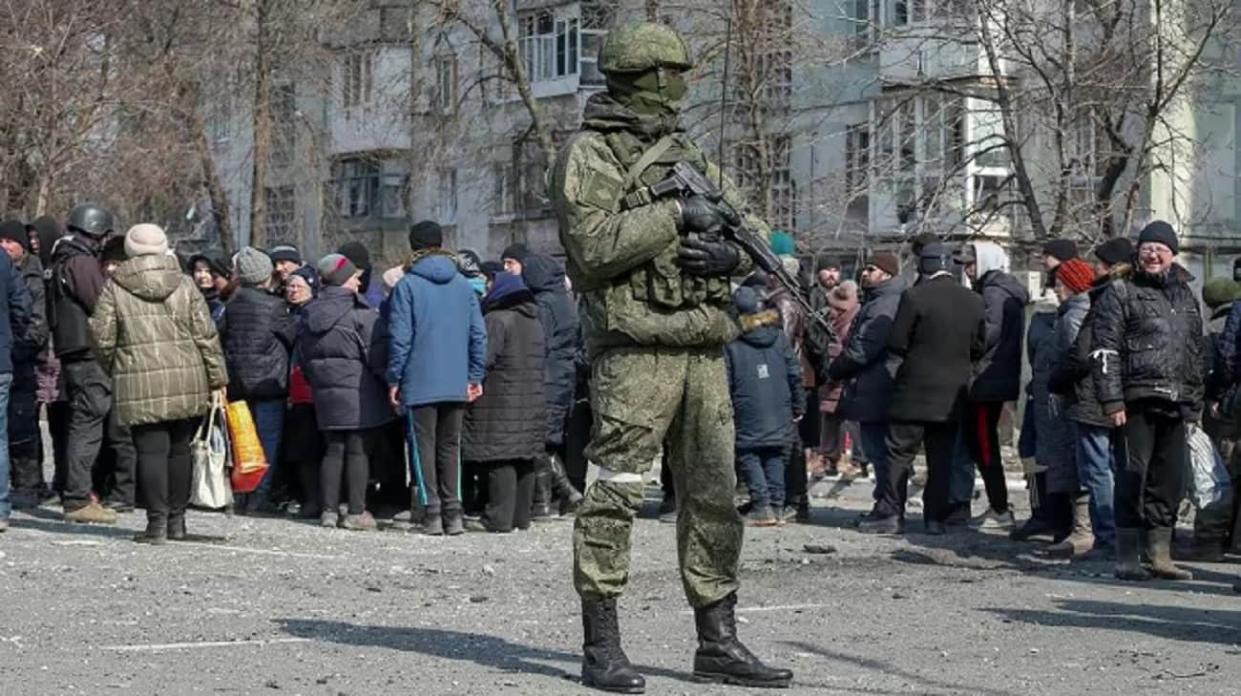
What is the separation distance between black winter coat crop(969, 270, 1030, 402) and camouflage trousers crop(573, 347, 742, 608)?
708 centimetres

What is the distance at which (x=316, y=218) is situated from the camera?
55406mm

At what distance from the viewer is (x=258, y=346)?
16344 millimetres

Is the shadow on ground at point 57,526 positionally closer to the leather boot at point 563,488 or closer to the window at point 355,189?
the leather boot at point 563,488

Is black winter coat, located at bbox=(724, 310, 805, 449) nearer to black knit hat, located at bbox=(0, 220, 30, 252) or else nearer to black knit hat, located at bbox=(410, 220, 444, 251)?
black knit hat, located at bbox=(410, 220, 444, 251)

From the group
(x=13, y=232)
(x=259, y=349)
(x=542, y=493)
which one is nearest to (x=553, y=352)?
(x=542, y=493)

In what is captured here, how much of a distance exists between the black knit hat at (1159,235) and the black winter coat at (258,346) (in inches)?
234

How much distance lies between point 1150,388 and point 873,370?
3481 mm

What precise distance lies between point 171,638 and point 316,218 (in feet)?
151

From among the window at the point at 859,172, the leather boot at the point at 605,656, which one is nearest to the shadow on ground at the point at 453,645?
the leather boot at the point at 605,656

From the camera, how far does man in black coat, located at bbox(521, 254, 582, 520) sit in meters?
16.3

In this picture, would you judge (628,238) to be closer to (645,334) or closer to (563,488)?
(645,334)

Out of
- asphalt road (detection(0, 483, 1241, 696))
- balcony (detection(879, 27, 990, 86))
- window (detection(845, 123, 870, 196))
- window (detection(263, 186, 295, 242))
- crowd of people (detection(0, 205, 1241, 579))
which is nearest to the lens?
asphalt road (detection(0, 483, 1241, 696))

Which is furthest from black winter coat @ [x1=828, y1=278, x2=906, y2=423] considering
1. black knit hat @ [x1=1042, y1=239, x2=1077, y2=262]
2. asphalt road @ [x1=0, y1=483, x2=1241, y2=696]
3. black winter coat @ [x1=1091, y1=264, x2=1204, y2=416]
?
black winter coat @ [x1=1091, y1=264, x2=1204, y2=416]

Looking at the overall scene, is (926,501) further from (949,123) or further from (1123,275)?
(949,123)
